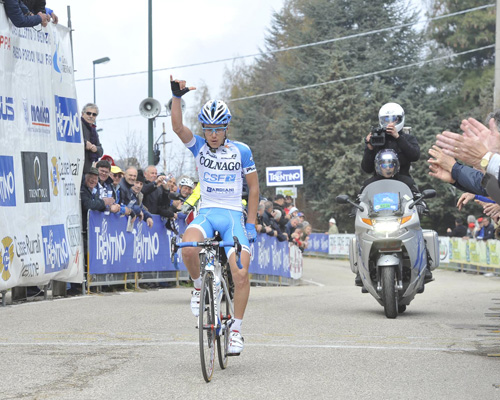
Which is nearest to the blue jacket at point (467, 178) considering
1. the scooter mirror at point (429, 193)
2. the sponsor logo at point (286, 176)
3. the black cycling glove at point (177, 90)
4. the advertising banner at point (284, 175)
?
the black cycling glove at point (177, 90)

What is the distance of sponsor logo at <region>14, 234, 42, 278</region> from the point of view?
42.5 feet

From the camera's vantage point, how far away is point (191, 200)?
13.3m

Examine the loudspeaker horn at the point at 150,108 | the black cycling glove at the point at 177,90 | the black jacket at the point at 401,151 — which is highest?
the loudspeaker horn at the point at 150,108

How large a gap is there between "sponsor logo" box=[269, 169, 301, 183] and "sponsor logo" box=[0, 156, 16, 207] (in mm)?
34362

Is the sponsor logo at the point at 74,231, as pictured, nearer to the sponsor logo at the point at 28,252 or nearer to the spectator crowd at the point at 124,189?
the spectator crowd at the point at 124,189

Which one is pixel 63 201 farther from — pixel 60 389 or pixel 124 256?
pixel 60 389

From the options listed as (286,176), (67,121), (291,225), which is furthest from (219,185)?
(286,176)

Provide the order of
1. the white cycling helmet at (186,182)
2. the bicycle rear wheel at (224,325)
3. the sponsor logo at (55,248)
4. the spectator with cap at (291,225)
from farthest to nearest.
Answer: the spectator with cap at (291,225) → the white cycling helmet at (186,182) → the sponsor logo at (55,248) → the bicycle rear wheel at (224,325)

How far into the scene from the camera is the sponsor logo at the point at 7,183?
12.5m

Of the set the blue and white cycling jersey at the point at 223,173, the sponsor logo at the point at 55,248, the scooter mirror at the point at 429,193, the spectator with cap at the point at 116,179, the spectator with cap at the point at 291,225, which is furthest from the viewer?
the spectator with cap at the point at 291,225

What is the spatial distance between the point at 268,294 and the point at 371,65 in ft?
164

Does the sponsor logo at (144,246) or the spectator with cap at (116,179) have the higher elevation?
the spectator with cap at (116,179)

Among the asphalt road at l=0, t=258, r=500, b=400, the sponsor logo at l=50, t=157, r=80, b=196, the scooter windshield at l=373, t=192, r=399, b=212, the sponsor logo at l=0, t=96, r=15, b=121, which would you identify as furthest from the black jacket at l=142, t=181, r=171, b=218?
the scooter windshield at l=373, t=192, r=399, b=212

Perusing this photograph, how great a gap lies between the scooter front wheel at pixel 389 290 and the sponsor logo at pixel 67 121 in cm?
500
